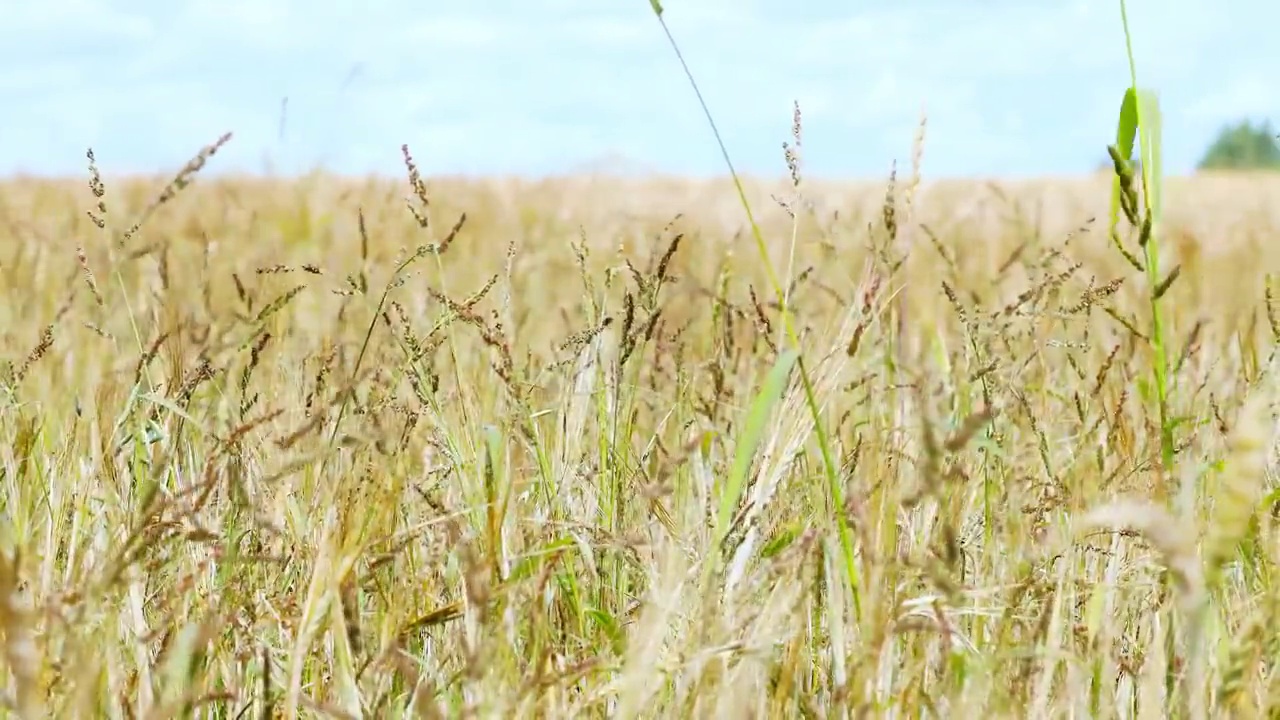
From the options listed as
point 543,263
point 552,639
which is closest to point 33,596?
point 552,639

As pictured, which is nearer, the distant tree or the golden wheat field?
the golden wheat field

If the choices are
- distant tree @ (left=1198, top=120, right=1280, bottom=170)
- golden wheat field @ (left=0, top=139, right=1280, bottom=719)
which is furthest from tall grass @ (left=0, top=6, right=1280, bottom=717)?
distant tree @ (left=1198, top=120, right=1280, bottom=170)

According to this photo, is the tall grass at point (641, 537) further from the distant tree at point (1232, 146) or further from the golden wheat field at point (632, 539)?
the distant tree at point (1232, 146)

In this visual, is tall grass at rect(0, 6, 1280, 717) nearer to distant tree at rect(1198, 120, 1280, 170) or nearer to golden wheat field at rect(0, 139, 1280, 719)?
golden wheat field at rect(0, 139, 1280, 719)

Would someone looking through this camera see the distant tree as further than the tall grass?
Yes

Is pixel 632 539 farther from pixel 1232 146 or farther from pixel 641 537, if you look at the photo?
pixel 1232 146

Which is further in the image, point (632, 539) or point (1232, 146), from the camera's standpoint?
point (1232, 146)

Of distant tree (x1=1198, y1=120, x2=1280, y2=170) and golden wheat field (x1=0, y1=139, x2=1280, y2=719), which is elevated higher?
distant tree (x1=1198, y1=120, x2=1280, y2=170)

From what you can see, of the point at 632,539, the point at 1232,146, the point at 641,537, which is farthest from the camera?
the point at 1232,146

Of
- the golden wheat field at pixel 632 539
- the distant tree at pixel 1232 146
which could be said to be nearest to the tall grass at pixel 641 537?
the golden wheat field at pixel 632 539

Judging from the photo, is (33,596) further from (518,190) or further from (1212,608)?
(518,190)

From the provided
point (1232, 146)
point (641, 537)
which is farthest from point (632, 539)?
point (1232, 146)

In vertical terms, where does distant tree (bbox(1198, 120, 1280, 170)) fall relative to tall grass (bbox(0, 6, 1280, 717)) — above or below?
above

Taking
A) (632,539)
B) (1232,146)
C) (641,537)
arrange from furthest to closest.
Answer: (1232,146) → (641,537) → (632,539)
